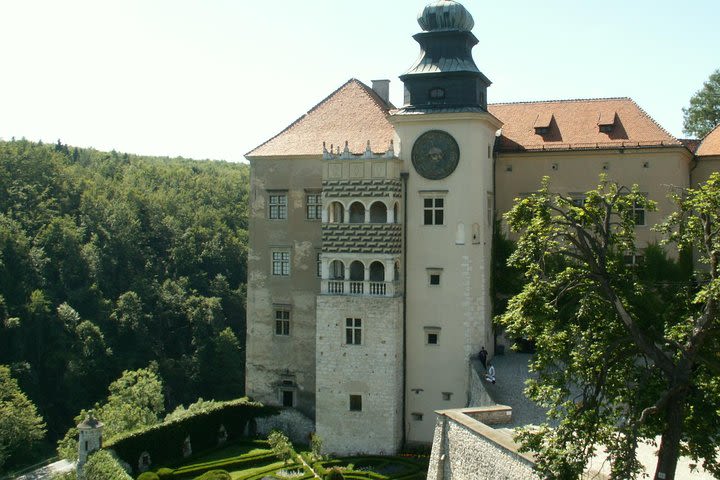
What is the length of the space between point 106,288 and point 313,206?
38.3 meters

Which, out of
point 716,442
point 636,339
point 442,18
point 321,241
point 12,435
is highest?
point 442,18

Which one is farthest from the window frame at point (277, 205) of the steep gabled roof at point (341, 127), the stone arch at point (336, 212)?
the stone arch at point (336, 212)

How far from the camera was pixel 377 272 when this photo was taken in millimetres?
28938

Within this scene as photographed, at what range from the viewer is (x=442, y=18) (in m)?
28.8

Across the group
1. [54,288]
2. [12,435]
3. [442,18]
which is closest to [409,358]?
[442,18]

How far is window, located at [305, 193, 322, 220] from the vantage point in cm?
3082

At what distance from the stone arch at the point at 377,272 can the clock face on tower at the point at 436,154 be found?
10.8 ft

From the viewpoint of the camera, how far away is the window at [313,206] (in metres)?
30.8

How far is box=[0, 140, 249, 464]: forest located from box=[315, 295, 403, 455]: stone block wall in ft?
103

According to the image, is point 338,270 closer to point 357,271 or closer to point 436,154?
point 357,271

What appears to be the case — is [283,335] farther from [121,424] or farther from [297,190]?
[121,424]

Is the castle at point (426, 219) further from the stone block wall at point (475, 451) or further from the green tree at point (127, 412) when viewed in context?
the green tree at point (127, 412)

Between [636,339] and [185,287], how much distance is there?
182 ft

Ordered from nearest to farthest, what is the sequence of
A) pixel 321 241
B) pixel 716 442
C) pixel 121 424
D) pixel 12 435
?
pixel 716 442 < pixel 321 241 < pixel 121 424 < pixel 12 435
